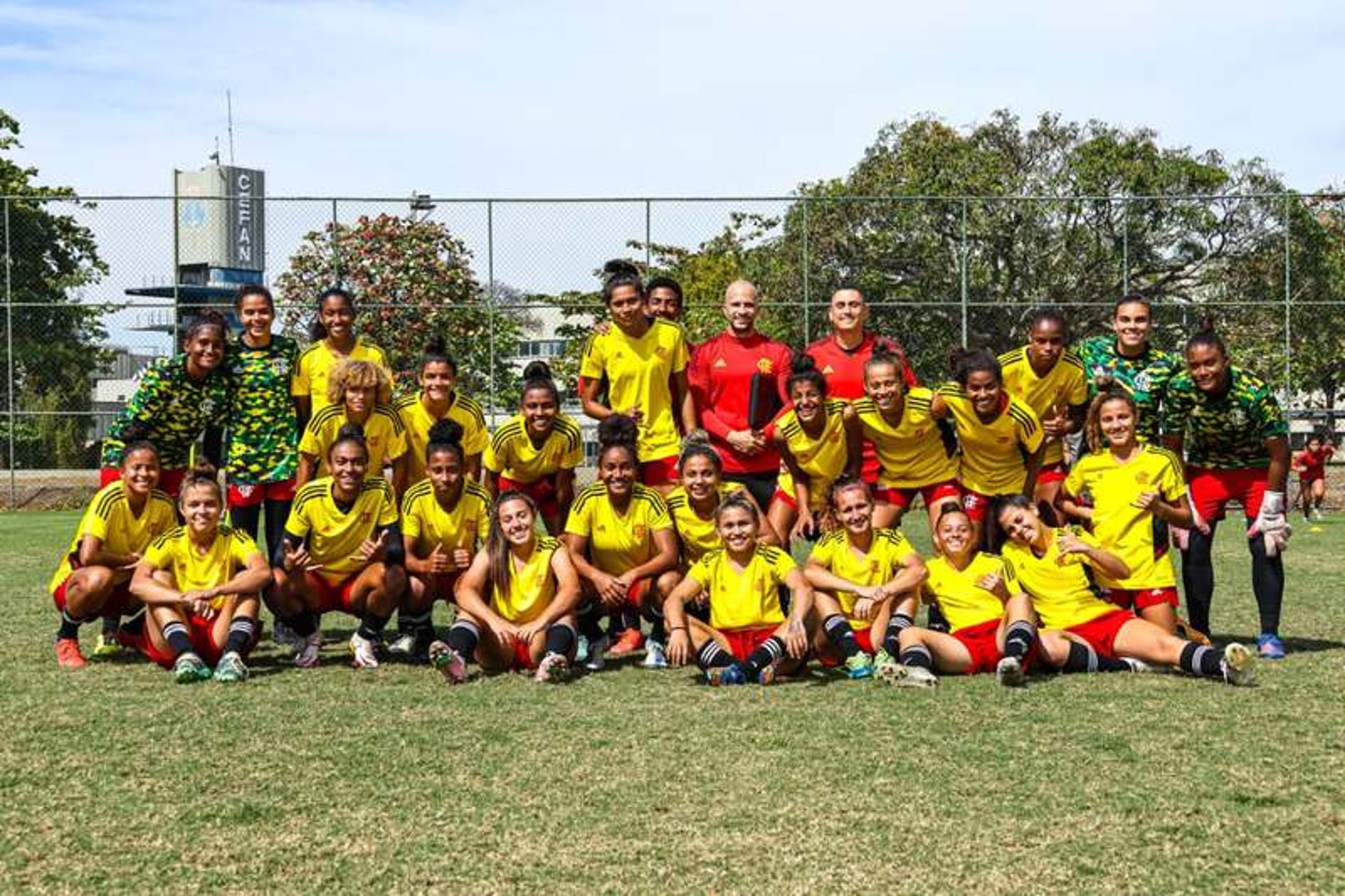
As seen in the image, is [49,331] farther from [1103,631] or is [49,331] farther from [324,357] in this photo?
[1103,631]

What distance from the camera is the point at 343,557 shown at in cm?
643

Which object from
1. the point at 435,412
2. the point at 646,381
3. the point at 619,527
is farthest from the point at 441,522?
the point at 646,381

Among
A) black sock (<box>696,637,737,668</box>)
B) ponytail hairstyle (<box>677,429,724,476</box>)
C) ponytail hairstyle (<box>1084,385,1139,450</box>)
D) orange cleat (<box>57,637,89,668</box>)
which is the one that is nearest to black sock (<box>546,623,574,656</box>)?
black sock (<box>696,637,737,668</box>)

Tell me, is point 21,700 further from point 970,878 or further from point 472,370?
point 472,370

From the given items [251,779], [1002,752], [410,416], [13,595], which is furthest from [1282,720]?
[13,595]

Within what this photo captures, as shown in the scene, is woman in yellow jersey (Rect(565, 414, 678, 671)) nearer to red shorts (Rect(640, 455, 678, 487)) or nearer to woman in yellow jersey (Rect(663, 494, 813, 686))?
woman in yellow jersey (Rect(663, 494, 813, 686))

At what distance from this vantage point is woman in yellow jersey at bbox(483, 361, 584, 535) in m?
6.61

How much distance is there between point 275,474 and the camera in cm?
699

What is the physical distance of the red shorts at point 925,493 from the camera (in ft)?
21.6

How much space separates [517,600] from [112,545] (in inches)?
78.5

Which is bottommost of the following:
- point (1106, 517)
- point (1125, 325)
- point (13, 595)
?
point (13, 595)

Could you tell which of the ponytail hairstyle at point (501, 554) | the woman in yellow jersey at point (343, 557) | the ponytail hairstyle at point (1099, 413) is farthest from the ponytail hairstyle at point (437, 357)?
the ponytail hairstyle at point (1099, 413)

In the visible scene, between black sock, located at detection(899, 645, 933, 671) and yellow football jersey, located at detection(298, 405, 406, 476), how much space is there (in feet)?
8.95

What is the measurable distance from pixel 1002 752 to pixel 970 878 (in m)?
1.22
